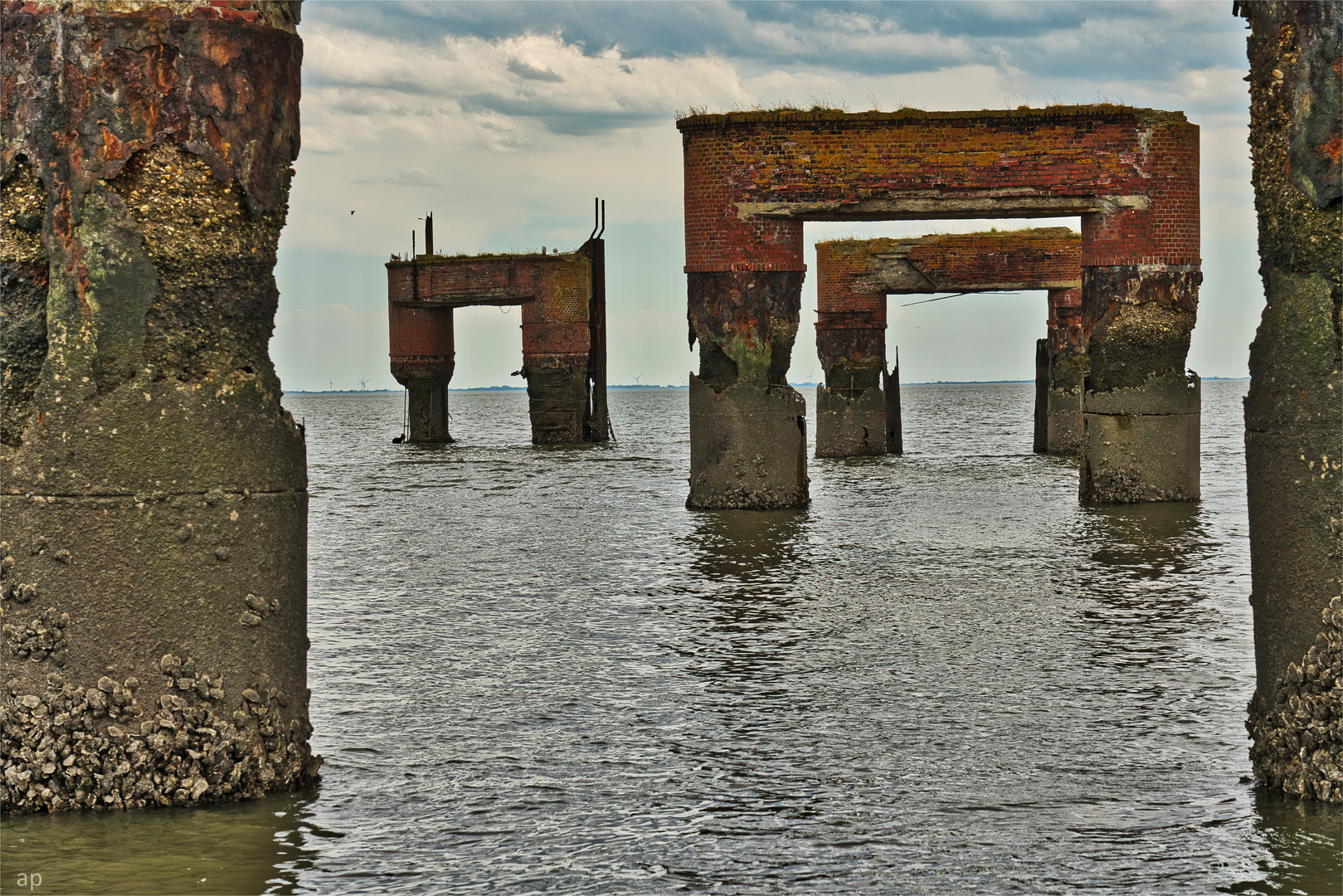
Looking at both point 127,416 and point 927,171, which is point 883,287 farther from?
point 127,416

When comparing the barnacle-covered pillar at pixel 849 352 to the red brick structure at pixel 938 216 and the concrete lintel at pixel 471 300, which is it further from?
the red brick structure at pixel 938 216

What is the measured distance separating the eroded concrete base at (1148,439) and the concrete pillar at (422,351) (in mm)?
22562

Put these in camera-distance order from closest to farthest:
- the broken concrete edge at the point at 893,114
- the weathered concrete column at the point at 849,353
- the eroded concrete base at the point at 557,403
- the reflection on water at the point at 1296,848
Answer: the reflection on water at the point at 1296,848 → the broken concrete edge at the point at 893,114 → the weathered concrete column at the point at 849,353 → the eroded concrete base at the point at 557,403

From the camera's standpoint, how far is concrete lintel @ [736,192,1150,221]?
643 inches

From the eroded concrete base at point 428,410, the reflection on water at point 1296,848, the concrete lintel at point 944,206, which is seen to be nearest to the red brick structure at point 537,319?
the eroded concrete base at point 428,410

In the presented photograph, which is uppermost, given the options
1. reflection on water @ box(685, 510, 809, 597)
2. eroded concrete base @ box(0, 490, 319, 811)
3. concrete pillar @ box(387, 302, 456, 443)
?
concrete pillar @ box(387, 302, 456, 443)

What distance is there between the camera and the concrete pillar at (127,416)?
194 inches

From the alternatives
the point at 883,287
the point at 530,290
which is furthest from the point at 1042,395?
the point at 530,290

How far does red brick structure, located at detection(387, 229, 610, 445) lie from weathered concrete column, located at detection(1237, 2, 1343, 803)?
1146 inches

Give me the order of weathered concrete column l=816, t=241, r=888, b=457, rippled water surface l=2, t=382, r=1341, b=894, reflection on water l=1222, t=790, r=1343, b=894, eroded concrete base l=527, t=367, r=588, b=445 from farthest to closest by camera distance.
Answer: eroded concrete base l=527, t=367, r=588, b=445, weathered concrete column l=816, t=241, r=888, b=457, rippled water surface l=2, t=382, r=1341, b=894, reflection on water l=1222, t=790, r=1343, b=894

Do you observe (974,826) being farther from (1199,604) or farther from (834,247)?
(834,247)

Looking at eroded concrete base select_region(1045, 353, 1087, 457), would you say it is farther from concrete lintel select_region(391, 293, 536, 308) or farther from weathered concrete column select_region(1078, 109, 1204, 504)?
concrete lintel select_region(391, 293, 536, 308)

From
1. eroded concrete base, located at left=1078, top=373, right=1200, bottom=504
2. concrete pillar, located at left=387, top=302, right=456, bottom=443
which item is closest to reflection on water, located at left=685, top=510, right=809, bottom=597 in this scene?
eroded concrete base, located at left=1078, top=373, right=1200, bottom=504

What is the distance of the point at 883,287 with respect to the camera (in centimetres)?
2720
